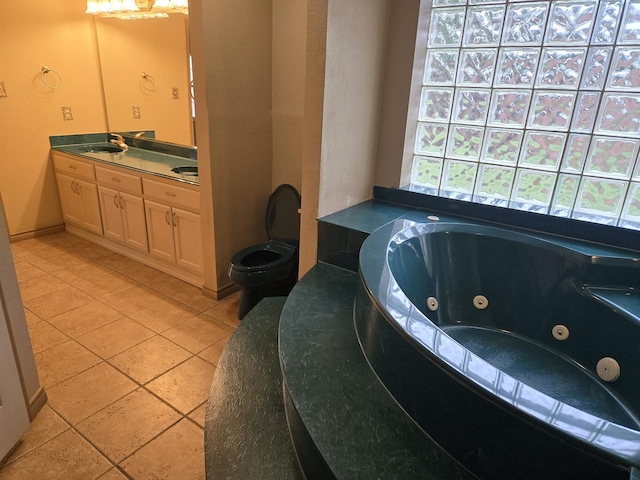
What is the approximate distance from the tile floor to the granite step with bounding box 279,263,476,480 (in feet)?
2.20

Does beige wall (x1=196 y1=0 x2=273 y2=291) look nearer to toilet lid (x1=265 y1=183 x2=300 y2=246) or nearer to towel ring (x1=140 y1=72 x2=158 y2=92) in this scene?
toilet lid (x1=265 y1=183 x2=300 y2=246)

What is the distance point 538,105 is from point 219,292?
7.17 ft

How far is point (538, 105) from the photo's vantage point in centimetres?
196

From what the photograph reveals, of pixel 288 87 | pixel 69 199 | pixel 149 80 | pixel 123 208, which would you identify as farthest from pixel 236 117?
pixel 69 199

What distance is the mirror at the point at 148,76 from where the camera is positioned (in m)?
3.26

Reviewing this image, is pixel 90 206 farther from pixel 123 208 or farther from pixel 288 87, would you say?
pixel 288 87

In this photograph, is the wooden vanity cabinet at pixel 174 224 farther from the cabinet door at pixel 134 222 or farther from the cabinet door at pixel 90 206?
the cabinet door at pixel 90 206

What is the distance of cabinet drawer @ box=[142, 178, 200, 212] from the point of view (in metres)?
2.75

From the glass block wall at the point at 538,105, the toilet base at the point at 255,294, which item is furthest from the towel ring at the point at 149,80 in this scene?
the glass block wall at the point at 538,105

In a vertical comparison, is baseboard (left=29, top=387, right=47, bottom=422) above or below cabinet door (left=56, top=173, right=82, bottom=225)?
below

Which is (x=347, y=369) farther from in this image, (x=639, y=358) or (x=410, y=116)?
(x=410, y=116)

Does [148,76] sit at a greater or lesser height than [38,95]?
greater

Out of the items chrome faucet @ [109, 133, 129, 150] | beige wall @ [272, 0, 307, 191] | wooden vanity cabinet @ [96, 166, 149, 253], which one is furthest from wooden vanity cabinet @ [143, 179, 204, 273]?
chrome faucet @ [109, 133, 129, 150]

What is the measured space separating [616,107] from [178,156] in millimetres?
3079
